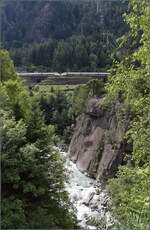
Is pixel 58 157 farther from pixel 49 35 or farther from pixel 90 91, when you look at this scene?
pixel 49 35

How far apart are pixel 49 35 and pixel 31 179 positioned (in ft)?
304

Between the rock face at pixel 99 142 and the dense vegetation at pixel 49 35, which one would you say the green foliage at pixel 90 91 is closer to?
the rock face at pixel 99 142

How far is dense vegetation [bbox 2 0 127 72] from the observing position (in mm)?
47562

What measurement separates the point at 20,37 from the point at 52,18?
17092mm

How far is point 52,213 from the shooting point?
26.6 ft

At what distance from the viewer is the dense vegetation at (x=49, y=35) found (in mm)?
47562

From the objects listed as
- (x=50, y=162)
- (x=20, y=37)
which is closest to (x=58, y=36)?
(x=20, y=37)

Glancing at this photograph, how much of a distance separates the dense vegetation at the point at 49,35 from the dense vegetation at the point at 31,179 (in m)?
30.6

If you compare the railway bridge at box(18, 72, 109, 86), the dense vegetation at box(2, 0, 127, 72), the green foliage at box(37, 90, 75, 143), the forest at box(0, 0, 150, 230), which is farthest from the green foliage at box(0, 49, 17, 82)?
the railway bridge at box(18, 72, 109, 86)

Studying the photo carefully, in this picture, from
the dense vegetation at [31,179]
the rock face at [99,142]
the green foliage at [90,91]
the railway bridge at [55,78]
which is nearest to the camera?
the dense vegetation at [31,179]

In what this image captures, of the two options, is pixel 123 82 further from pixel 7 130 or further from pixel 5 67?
pixel 5 67

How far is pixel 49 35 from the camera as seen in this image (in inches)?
3647

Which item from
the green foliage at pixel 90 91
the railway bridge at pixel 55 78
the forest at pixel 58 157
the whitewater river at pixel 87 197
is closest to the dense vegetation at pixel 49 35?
the railway bridge at pixel 55 78

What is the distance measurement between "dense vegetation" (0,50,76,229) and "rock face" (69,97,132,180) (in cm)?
1055
